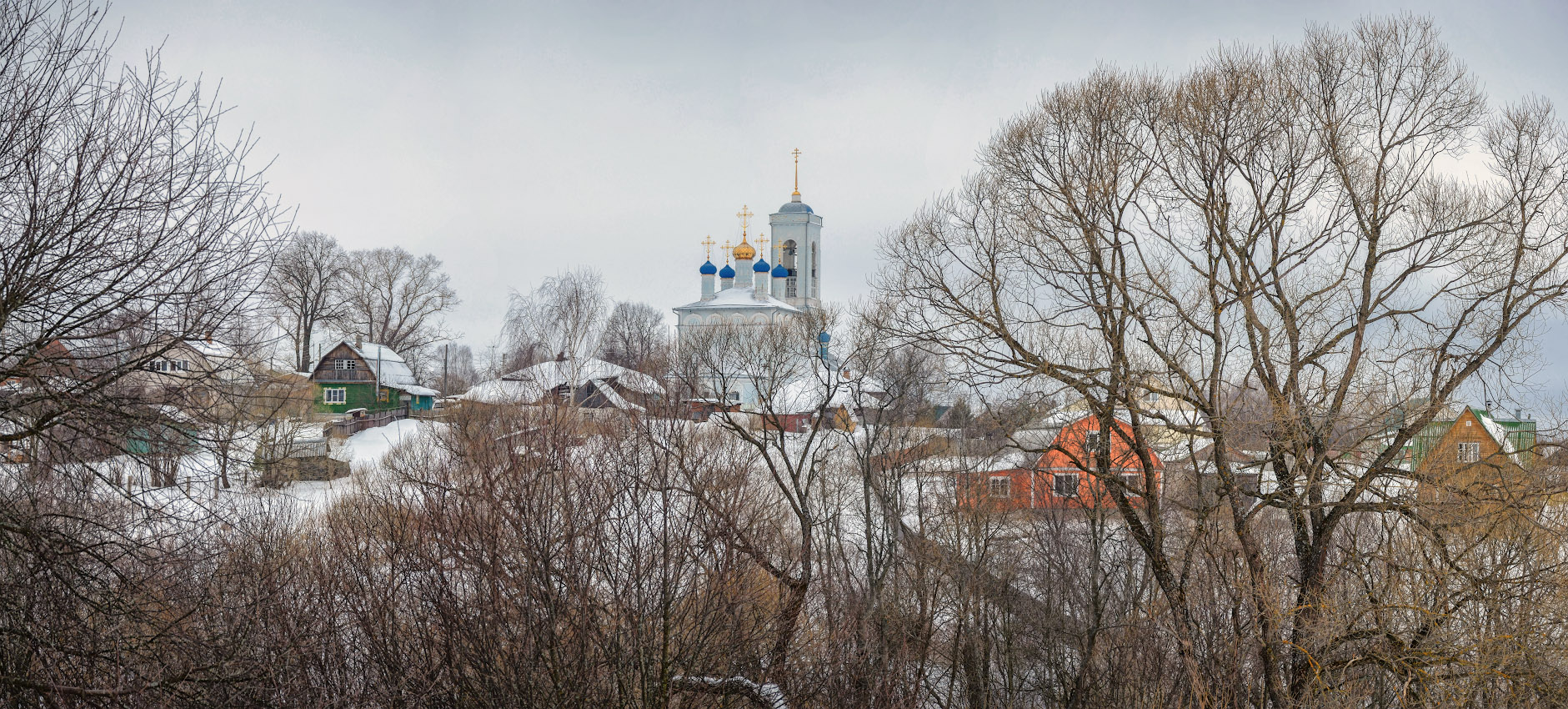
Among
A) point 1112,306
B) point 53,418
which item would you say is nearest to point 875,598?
point 1112,306

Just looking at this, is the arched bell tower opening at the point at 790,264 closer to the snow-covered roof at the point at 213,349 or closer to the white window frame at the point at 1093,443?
the white window frame at the point at 1093,443

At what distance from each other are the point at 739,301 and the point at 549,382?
32.3 meters

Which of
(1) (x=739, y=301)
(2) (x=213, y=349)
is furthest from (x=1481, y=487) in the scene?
(1) (x=739, y=301)

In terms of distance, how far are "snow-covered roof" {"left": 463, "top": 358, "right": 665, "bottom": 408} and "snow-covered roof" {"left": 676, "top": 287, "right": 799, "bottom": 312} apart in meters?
24.1

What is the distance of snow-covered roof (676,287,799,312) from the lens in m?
59.3

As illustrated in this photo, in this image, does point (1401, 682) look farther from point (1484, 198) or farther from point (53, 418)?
point (53, 418)

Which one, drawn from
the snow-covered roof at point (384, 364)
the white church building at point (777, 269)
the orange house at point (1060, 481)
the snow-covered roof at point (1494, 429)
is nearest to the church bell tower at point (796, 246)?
the white church building at point (777, 269)

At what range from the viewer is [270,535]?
52.9 ft

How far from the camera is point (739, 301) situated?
60.4m

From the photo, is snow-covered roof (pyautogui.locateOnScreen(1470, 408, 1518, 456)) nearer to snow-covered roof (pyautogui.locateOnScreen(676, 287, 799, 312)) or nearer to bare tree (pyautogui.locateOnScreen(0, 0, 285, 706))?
bare tree (pyautogui.locateOnScreen(0, 0, 285, 706))

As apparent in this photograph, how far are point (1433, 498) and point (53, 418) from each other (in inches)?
529

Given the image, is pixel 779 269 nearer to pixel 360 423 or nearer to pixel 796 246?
pixel 796 246

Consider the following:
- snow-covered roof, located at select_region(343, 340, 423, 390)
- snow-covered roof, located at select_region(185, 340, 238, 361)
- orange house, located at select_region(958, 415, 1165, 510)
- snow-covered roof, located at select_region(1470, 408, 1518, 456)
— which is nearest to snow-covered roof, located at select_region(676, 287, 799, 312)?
snow-covered roof, located at select_region(343, 340, 423, 390)

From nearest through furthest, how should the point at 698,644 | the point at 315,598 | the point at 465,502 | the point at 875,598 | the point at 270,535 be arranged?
the point at 698,644 < the point at 465,502 < the point at 315,598 < the point at 270,535 < the point at 875,598
